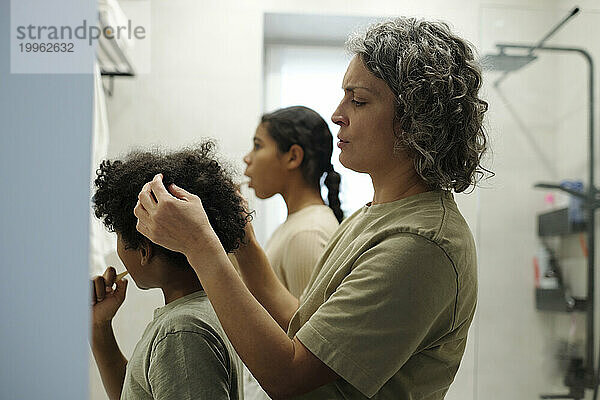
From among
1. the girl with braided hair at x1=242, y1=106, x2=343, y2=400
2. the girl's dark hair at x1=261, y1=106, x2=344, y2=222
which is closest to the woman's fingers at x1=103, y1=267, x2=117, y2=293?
the girl with braided hair at x1=242, y1=106, x2=343, y2=400

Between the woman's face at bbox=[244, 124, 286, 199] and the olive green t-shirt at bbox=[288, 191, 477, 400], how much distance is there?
1.79 ft

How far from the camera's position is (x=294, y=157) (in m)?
1.28

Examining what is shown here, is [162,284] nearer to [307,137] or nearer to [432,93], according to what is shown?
[432,93]

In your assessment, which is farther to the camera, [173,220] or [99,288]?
[99,288]

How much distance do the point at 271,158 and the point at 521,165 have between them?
20.0 inches

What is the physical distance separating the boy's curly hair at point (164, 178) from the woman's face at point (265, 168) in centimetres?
50

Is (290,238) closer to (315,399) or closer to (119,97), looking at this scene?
(119,97)

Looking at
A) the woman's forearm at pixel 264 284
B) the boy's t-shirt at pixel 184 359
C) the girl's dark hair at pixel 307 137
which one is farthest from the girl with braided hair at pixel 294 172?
the boy's t-shirt at pixel 184 359

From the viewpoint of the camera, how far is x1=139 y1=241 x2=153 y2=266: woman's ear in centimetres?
75

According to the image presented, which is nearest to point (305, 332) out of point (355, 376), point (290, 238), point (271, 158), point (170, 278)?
point (355, 376)

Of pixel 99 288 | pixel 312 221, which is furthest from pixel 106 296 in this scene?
pixel 312 221

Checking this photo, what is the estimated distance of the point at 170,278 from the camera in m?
0.76

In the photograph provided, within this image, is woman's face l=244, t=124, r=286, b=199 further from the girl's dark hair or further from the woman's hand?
the woman's hand

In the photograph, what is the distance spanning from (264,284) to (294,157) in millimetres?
385
